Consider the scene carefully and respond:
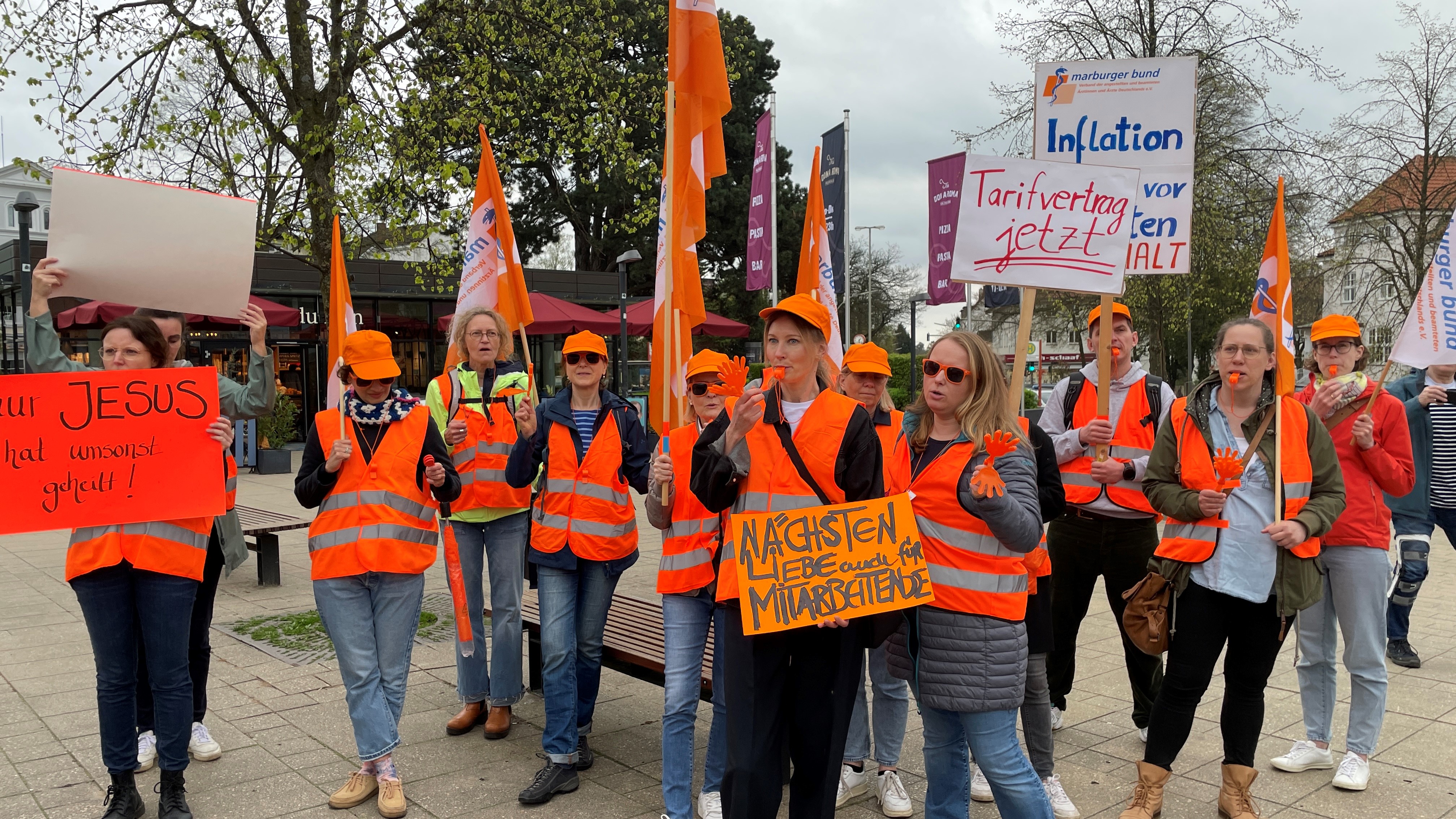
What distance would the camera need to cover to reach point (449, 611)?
7.23 m

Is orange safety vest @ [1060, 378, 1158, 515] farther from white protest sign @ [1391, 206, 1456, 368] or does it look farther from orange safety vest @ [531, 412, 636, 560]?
orange safety vest @ [531, 412, 636, 560]

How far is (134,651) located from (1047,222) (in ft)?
12.9

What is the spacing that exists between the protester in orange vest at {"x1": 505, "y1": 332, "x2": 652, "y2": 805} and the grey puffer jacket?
58.4 inches

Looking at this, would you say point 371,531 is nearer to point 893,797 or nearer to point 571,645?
point 571,645

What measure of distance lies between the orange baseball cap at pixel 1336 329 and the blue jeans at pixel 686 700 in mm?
3216

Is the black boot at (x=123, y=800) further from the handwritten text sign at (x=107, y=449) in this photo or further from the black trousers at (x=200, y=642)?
the handwritten text sign at (x=107, y=449)

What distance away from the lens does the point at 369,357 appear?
4.04 metres

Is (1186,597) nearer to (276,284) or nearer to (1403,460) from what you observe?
(1403,460)

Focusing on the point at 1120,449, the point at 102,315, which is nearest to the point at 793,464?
the point at 1120,449

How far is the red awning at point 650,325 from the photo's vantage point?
1809 centimetres

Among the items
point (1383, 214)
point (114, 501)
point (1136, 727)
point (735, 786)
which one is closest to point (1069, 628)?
point (1136, 727)

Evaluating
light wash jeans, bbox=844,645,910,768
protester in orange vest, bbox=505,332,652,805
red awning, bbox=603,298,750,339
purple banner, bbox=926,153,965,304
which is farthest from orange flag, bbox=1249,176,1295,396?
purple banner, bbox=926,153,965,304

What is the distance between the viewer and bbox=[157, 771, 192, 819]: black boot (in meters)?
3.77

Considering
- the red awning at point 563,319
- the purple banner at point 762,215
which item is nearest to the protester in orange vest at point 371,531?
the purple banner at point 762,215
